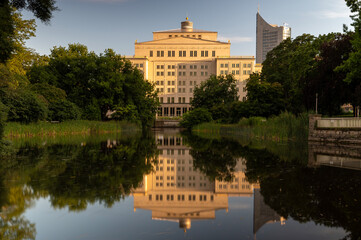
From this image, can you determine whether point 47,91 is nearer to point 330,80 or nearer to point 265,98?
point 265,98

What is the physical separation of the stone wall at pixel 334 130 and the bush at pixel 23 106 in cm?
2376

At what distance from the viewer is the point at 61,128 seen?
32.9 metres

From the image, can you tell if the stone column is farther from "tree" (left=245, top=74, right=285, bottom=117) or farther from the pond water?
the pond water

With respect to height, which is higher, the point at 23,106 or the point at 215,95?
the point at 215,95

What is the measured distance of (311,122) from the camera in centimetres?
2469

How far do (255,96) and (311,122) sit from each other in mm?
13048

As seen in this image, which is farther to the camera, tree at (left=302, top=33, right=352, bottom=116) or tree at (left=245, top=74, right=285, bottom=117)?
tree at (left=245, top=74, right=285, bottom=117)

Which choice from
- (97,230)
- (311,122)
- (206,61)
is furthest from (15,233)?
(206,61)

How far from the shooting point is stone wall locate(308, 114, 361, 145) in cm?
2162

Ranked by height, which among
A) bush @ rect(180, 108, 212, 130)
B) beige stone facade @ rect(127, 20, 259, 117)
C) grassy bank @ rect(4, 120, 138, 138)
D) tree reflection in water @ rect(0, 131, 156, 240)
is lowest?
tree reflection in water @ rect(0, 131, 156, 240)

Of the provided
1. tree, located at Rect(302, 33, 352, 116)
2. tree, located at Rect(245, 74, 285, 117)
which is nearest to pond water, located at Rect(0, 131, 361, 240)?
tree, located at Rect(302, 33, 352, 116)

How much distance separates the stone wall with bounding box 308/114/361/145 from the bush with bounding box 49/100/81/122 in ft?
85.0

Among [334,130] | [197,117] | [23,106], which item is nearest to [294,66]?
[334,130]

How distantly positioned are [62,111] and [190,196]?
3272 cm
